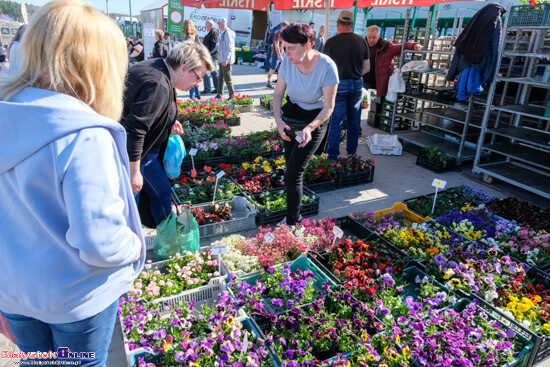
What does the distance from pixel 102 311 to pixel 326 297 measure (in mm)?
1593

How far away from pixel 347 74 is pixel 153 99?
3.48 meters

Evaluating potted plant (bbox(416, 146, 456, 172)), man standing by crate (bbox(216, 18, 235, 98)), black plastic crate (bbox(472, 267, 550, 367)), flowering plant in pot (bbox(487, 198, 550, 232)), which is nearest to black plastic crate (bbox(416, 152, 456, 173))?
potted plant (bbox(416, 146, 456, 172))

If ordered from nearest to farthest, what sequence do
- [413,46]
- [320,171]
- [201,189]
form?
[201,189] → [320,171] → [413,46]

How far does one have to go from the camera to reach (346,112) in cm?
557

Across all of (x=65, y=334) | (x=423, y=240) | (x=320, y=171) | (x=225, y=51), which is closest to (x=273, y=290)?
(x=423, y=240)

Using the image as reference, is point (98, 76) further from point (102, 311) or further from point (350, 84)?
point (350, 84)

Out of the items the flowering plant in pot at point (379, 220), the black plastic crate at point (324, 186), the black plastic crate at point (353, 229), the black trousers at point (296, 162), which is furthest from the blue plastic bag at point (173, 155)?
the black plastic crate at point (324, 186)

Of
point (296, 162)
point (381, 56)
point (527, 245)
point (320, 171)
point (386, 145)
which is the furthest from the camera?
point (381, 56)

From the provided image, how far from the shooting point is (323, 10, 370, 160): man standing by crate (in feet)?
17.4

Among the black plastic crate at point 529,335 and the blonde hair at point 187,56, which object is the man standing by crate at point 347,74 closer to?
the blonde hair at point 187,56

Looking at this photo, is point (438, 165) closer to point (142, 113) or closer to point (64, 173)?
point (142, 113)

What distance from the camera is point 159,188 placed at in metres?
3.04

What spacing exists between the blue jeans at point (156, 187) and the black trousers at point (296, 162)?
3.42ft

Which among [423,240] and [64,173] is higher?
[64,173]
